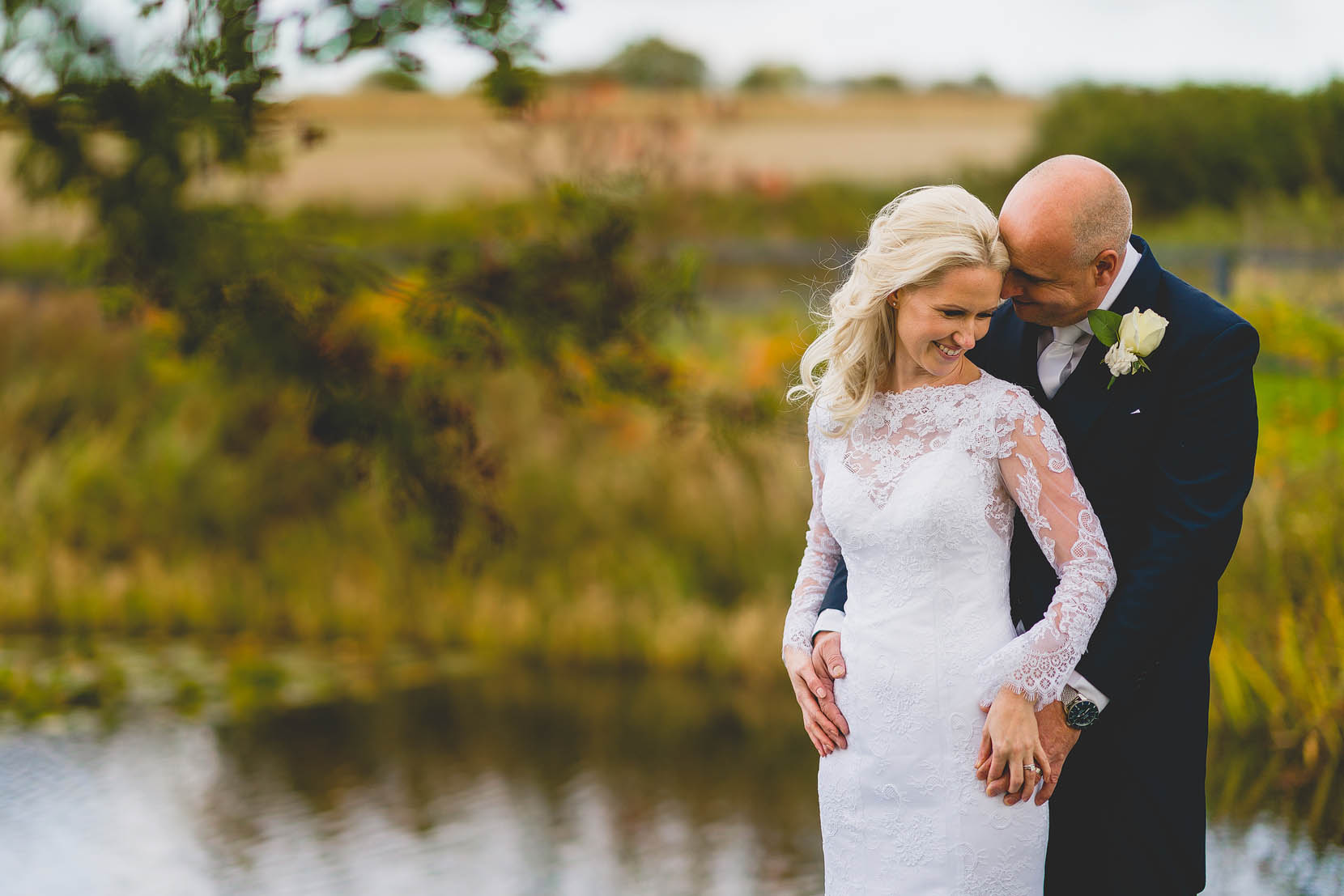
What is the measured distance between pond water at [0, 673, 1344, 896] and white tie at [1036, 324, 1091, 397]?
283cm

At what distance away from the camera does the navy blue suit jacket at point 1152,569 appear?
2.23 m

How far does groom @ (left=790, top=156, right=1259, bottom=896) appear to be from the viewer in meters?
2.24

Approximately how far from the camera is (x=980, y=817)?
2348mm

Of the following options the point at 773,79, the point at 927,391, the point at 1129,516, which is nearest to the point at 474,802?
the point at 927,391

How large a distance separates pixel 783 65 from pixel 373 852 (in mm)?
37409

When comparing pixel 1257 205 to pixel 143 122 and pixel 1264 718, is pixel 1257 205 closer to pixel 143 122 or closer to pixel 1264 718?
pixel 1264 718

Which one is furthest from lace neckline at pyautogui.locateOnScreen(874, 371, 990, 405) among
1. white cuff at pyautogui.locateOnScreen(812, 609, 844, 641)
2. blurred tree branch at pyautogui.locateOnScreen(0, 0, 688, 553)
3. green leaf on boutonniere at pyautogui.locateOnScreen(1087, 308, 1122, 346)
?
blurred tree branch at pyautogui.locateOnScreen(0, 0, 688, 553)

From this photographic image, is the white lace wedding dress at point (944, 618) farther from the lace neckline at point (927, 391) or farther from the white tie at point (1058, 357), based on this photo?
the white tie at point (1058, 357)

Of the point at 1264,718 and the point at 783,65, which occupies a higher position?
the point at 783,65

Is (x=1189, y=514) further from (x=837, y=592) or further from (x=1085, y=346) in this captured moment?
(x=837, y=592)

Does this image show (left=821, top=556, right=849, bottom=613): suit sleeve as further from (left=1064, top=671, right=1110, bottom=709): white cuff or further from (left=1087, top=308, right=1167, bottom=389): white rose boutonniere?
(left=1087, top=308, right=1167, bottom=389): white rose boutonniere

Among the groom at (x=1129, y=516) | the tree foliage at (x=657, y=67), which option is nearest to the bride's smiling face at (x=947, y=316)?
the groom at (x=1129, y=516)

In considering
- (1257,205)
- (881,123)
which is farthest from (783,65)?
(1257,205)

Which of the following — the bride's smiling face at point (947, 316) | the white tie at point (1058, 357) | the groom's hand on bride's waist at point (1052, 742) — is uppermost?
the bride's smiling face at point (947, 316)
